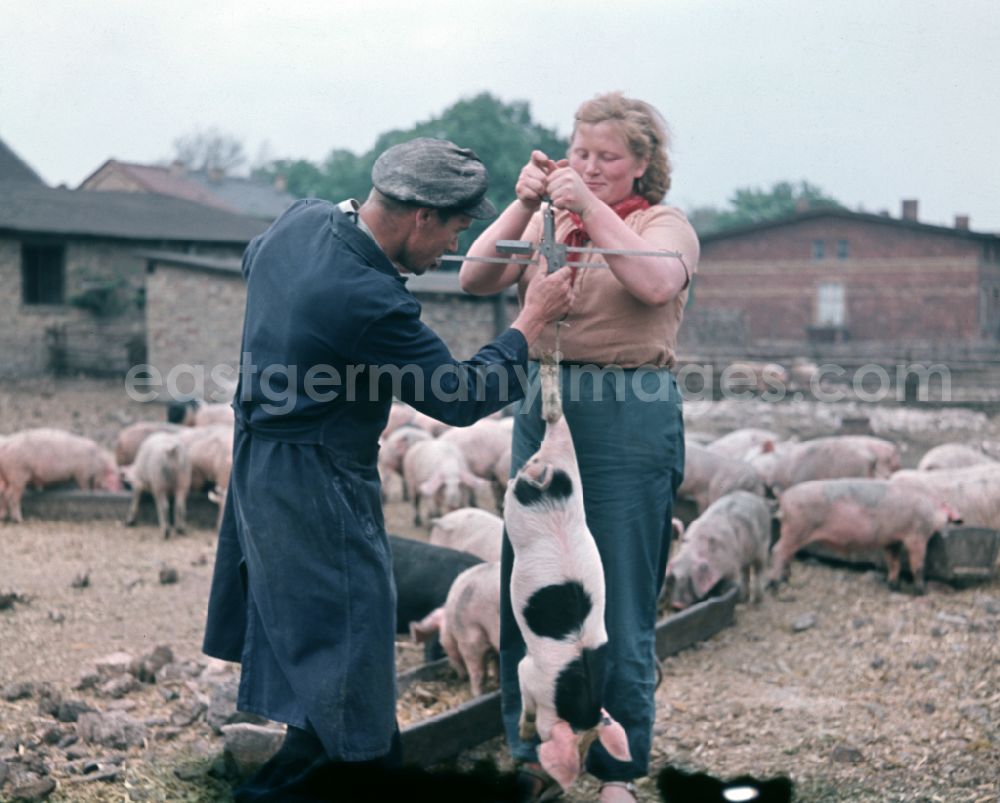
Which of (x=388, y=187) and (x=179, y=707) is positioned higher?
(x=388, y=187)

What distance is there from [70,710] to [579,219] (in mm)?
2771

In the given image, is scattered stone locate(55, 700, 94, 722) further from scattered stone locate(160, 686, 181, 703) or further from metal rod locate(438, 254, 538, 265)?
metal rod locate(438, 254, 538, 265)

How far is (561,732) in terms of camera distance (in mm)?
3184

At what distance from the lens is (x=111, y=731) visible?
4.15 m

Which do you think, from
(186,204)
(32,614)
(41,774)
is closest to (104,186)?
(186,204)

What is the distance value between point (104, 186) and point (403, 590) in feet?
119

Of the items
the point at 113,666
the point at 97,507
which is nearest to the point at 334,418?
the point at 113,666

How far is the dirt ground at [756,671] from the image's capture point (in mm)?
3973

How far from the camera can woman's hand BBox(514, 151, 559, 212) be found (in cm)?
321

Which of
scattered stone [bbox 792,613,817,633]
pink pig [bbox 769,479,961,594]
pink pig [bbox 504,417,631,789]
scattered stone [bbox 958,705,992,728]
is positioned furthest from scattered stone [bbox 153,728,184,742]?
pink pig [bbox 769,479,961,594]

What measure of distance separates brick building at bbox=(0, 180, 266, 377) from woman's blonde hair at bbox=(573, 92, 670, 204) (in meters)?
18.9

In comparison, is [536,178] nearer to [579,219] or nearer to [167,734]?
[579,219]

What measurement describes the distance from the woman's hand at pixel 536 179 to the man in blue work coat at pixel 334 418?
36cm

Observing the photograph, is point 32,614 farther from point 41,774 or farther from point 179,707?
point 41,774
